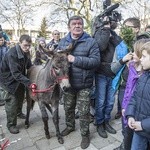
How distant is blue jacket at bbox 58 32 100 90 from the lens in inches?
163

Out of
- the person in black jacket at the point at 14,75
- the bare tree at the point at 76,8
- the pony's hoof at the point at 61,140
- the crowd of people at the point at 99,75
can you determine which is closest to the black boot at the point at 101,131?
the crowd of people at the point at 99,75

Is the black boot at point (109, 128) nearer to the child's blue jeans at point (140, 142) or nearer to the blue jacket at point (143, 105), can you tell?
the child's blue jeans at point (140, 142)

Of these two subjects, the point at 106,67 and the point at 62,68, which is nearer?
the point at 62,68

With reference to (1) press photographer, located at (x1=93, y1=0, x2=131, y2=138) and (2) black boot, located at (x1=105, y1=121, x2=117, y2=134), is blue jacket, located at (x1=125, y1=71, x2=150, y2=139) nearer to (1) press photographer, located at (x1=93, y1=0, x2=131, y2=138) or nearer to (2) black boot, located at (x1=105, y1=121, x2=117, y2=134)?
(1) press photographer, located at (x1=93, y1=0, x2=131, y2=138)

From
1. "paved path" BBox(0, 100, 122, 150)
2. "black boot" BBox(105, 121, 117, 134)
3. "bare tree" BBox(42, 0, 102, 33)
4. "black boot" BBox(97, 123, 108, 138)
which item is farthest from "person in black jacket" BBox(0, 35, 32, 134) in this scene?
"bare tree" BBox(42, 0, 102, 33)

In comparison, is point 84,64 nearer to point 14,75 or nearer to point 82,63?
point 82,63

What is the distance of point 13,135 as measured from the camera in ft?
16.9

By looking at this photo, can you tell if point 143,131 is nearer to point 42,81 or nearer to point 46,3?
point 42,81

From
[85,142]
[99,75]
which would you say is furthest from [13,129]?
[99,75]

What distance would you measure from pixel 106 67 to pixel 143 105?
184 centimetres

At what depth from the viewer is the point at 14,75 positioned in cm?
479

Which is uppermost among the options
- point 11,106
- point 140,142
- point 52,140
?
point 140,142

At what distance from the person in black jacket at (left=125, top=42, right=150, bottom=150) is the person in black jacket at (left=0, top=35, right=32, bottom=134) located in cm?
250

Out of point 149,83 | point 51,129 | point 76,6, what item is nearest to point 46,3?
point 76,6
